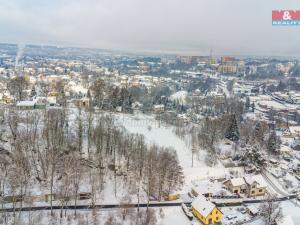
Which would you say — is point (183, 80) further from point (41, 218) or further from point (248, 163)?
point (41, 218)

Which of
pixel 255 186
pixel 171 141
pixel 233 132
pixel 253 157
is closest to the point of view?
pixel 255 186

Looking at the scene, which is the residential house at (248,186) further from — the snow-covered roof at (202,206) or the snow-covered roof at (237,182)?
the snow-covered roof at (202,206)

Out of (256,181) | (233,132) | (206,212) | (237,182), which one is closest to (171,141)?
(233,132)

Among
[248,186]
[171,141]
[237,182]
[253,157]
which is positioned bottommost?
[248,186]

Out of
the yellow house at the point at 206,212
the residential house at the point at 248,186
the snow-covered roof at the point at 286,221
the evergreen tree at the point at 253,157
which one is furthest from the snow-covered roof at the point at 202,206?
the evergreen tree at the point at 253,157

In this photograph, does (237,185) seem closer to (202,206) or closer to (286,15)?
(202,206)

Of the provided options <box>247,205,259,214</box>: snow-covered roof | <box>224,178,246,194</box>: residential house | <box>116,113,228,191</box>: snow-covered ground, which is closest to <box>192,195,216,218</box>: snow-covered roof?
<box>116,113,228,191</box>: snow-covered ground
